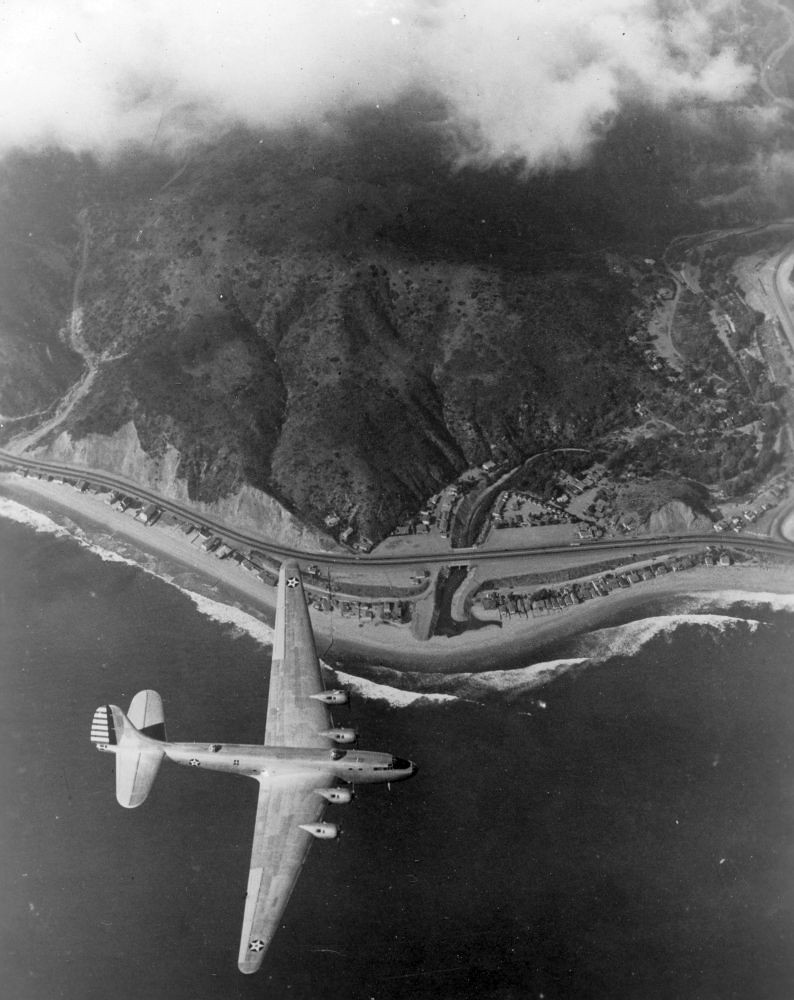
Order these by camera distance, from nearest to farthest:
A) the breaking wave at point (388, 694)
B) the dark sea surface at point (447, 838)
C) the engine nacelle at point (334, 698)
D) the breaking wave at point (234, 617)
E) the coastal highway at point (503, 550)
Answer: the dark sea surface at point (447, 838) → the engine nacelle at point (334, 698) → the breaking wave at point (388, 694) → the breaking wave at point (234, 617) → the coastal highway at point (503, 550)

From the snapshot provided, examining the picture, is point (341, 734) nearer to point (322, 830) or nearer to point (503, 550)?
point (322, 830)

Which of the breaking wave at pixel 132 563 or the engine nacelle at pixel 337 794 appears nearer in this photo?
the engine nacelle at pixel 337 794

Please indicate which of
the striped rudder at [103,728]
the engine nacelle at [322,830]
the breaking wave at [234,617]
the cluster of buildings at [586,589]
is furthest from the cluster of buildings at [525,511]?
the striped rudder at [103,728]

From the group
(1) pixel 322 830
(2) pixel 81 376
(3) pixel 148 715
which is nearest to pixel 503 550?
(1) pixel 322 830

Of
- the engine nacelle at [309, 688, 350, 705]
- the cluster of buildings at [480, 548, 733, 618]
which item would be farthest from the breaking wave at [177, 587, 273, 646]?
the cluster of buildings at [480, 548, 733, 618]

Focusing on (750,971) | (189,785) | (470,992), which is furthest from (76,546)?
(750,971)

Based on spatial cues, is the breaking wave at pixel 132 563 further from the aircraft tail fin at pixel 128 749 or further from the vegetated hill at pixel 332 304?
the aircraft tail fin at pixel 128 749
